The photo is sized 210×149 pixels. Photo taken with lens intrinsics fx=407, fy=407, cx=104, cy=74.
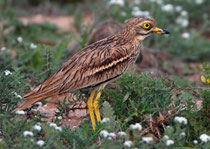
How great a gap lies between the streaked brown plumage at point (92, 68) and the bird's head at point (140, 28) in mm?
30

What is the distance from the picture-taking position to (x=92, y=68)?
4.80 metres

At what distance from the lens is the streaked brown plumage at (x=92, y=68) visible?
4664 mm

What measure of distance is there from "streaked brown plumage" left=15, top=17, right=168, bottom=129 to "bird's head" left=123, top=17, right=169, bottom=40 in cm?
3

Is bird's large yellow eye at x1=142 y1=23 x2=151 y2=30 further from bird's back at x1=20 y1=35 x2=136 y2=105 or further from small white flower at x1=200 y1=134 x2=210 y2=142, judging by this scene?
small white flower at x1=200 y1=134 x2=210 y2=142

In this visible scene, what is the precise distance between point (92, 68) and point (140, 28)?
0.89 m

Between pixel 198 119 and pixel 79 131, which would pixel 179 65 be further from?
pixel 79 131

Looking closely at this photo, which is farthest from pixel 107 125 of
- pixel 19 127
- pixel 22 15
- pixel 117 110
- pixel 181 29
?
pixel 22 15

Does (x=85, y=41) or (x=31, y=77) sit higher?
(x=85, y=41)

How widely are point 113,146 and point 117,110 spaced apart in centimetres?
90

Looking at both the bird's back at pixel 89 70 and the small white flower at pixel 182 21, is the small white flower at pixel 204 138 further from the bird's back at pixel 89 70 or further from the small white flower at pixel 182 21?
the small white flower at pixel 182 21

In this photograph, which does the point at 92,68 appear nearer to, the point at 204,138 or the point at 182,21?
the point at 204,138

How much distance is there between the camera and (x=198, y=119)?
14.4ft

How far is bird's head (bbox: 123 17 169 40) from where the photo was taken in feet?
17.0

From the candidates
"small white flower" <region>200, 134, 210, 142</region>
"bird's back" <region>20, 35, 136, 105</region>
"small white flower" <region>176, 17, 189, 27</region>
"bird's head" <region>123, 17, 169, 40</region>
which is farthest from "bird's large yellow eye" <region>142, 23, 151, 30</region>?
"small white flower" <region>176, 17, 189, 27</region>
